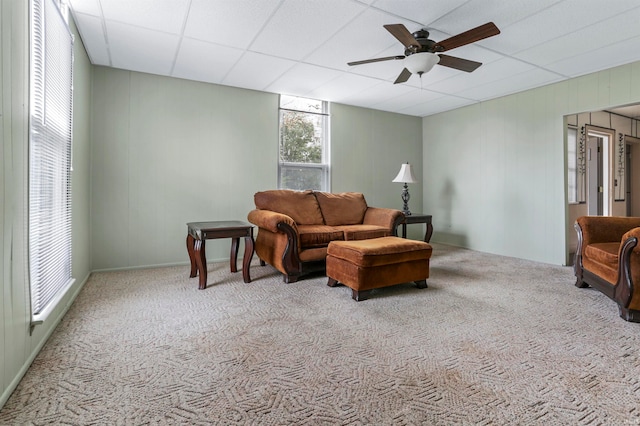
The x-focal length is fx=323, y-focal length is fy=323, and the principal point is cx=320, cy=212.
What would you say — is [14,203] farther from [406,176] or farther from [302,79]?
[406,176]

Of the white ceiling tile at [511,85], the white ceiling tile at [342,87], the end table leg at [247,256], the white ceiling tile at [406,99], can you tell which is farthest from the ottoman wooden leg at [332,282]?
the white ceiling tile at [511,85]

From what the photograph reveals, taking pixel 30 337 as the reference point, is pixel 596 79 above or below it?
above

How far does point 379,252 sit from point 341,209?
1.66 meters

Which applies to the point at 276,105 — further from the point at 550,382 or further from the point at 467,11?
the point at 550,382

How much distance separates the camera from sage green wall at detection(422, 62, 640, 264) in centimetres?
411

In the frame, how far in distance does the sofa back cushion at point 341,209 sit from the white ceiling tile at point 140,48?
238 centimetres

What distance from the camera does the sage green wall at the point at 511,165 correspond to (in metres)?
4.11

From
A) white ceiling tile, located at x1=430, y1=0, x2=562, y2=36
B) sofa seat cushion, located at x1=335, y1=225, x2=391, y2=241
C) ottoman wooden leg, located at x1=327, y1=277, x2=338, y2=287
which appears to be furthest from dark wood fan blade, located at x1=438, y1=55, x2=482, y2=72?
ottoman wooden leg, located at x1=327, y1=277, x2=338, y2=287

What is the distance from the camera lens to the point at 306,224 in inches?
163

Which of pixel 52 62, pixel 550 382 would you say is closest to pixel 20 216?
pixel 52 62

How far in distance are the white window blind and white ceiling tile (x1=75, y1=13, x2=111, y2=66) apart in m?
0.34

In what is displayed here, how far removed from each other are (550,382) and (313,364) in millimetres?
1174

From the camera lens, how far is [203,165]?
4.36 meters

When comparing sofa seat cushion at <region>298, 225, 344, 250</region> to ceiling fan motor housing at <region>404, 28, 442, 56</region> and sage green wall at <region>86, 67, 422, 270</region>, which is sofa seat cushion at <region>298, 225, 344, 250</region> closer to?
sage green wall at <region>86, 67, 422, 270</region>
